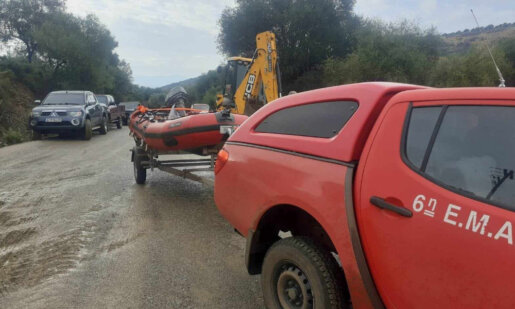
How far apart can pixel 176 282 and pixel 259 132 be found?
62.9 inches

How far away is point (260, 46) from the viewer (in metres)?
12.6

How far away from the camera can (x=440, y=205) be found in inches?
69.5

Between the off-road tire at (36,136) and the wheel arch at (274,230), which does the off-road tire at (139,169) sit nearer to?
the wheel arch at (274,230)

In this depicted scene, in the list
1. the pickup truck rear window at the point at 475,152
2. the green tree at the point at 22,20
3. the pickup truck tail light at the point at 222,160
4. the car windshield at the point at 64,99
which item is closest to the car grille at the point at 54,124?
the car windshield at the point at 64,99

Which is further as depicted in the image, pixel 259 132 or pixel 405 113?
pixel 259 132

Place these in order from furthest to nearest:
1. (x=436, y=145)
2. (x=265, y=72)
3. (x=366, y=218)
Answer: (x=265, y=72)
(x=366, y=218)
(x=436, y=145)

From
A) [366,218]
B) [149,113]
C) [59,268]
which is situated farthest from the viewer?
[149,113]

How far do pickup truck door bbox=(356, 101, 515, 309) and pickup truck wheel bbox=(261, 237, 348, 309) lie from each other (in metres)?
0.35

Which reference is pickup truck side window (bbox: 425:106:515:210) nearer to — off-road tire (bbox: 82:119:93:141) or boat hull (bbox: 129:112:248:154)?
boat hull (bbox: 129:112:248:154)

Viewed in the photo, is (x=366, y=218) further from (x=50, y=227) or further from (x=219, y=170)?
(x=50, y=227)

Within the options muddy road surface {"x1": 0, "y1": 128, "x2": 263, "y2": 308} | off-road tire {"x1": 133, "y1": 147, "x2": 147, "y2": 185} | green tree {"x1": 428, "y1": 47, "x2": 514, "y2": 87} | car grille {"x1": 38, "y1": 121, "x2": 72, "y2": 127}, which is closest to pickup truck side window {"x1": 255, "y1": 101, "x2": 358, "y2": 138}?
muddy road surface {"x1": 0, "y1": 128, "x2": 263, "y2": 308}

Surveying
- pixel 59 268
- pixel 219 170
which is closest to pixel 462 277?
pixel 219 170

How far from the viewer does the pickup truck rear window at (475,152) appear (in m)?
1.65

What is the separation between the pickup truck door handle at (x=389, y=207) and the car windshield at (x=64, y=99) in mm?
15744
